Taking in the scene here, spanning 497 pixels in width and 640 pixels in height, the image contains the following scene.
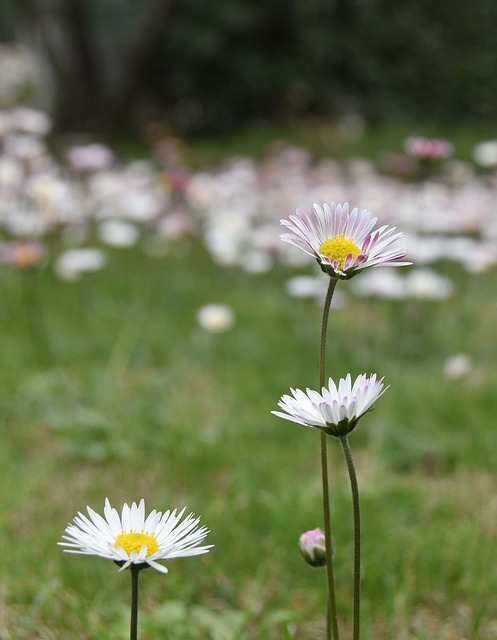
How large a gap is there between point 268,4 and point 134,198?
6.58 meters

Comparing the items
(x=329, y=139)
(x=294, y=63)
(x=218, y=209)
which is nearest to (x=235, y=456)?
(x=218, y=209)

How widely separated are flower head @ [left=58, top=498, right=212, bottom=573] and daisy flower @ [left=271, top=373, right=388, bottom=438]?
0.51 feet

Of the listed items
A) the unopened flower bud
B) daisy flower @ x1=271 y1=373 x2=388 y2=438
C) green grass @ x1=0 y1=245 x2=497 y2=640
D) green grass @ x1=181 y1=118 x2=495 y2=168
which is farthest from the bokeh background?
green grass @ x1=181 y1=118 x2=495 y2=168

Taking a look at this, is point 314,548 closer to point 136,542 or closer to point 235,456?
point 136,542

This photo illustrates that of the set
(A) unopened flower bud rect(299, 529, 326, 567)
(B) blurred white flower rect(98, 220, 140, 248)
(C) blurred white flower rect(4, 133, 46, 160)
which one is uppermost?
(B) blurred white flower rect(98, 220, 140, 248)

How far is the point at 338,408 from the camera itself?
37.0 inches

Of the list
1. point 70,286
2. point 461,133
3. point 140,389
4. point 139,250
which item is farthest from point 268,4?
point 140,389

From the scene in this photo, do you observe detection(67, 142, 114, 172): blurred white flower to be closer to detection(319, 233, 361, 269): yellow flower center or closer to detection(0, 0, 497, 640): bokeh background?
detection(0, 0, 497, 640): bokeh background

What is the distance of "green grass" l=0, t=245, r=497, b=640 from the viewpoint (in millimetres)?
1626

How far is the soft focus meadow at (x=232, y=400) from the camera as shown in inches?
65.4

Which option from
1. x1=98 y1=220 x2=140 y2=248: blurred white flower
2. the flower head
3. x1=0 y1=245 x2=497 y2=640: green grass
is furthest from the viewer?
x1=98 y1=220 x2=140 y2=248: blurred white flower

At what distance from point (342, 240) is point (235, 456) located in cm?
134

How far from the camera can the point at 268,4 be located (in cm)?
998

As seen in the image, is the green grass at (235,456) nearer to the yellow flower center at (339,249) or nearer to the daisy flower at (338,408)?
the daisy flower at (338,408)
